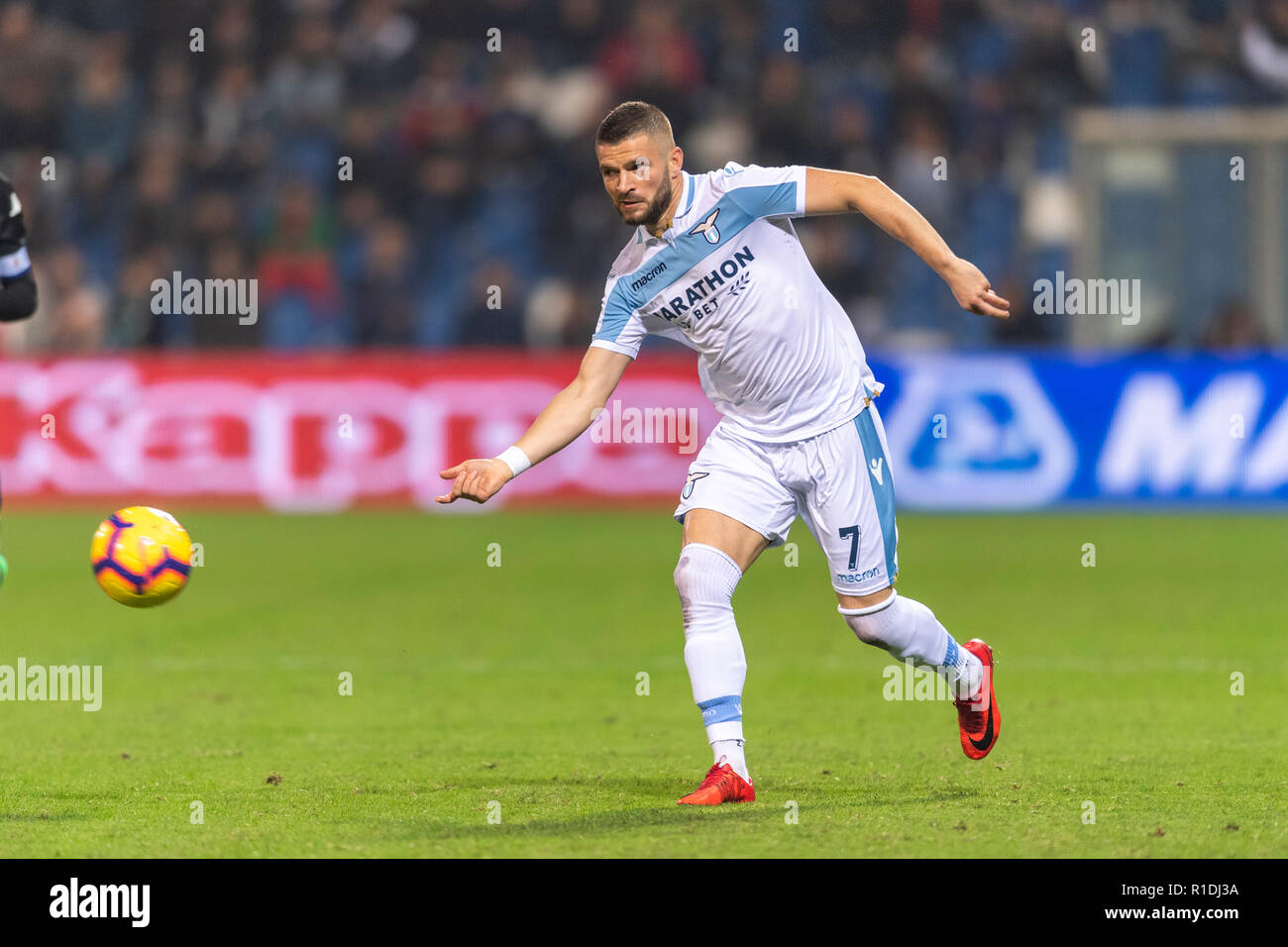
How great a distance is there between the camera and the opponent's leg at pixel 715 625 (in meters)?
6.73

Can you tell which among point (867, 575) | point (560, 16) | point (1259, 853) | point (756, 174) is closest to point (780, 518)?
point (867, 575)

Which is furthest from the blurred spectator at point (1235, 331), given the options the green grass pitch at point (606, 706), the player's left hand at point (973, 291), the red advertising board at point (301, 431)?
the player's left hand at point (973, 291)

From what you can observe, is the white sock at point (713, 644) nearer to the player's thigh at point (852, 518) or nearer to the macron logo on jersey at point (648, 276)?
the player's thigh at point (852, 518)

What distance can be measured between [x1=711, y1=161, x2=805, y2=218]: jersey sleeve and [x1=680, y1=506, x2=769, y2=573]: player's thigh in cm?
107

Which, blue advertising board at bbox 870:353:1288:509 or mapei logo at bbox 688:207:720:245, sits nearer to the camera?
mapei logo at bbox 688:207:720:245

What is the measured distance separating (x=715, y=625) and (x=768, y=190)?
1.53 metres

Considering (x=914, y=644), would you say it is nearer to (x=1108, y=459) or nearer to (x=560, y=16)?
(x=1108, y=459)

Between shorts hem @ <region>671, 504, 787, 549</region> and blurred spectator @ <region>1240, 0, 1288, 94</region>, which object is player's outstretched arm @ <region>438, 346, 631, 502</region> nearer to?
shorts hem @ <region>671, 504, 787, 549</region>

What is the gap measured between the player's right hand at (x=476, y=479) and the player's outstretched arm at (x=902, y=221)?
4.78 feet

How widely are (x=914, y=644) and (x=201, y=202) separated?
1444cm

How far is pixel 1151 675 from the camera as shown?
9797 mm

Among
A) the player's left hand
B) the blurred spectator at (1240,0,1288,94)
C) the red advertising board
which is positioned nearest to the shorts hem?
the player's left hand

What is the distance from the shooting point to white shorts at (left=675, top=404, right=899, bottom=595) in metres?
6.95

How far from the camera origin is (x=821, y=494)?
22.9 feet
